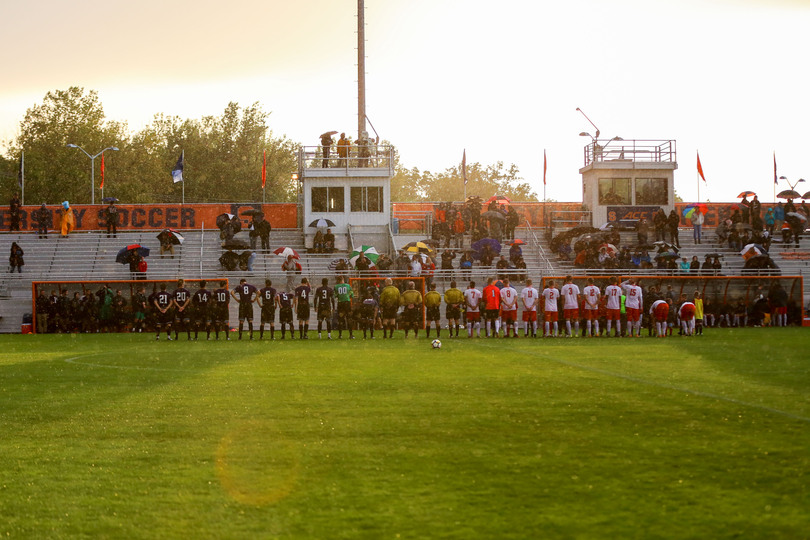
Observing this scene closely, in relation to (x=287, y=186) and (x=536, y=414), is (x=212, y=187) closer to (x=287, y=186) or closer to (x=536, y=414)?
(x=287, y=186)

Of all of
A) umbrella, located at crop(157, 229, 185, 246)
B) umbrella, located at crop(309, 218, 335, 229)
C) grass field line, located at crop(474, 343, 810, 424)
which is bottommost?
grass field line, located at crop(474, 343, 810, 424)

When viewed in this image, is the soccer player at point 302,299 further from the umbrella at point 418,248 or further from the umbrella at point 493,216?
the umbrella at point 493,216

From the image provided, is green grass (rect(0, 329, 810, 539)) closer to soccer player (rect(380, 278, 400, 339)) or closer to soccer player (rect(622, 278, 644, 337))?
soccer player (rect(380, 278, 400, 339))

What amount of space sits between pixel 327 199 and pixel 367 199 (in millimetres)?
1937

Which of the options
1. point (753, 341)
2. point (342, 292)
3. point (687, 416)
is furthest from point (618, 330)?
point (687, 416)

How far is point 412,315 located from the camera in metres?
26.1

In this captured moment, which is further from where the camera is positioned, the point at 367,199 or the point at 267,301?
the point at 367,199

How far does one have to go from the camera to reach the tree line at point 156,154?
7550cm

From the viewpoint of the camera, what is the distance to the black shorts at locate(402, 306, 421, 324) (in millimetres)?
26016

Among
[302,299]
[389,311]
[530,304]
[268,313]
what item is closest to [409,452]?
[389,311]

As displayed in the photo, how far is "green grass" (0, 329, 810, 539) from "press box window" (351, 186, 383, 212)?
28.7 m

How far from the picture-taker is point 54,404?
12.0 meters

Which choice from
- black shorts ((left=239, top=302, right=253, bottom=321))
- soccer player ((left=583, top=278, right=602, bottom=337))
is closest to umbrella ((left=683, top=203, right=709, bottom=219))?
soccer player ((left=583, top=278, right=602, bottom=337))

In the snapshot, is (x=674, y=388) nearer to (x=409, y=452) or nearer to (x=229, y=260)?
(x=409, y=452)
